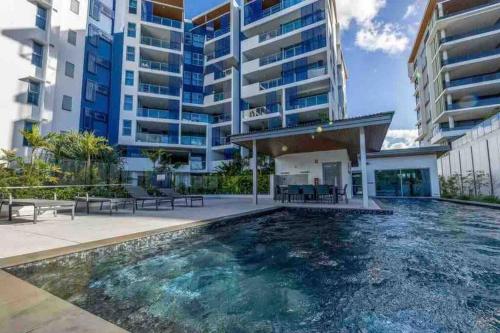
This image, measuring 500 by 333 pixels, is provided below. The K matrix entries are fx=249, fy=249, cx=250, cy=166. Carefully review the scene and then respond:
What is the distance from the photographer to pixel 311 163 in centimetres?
1641

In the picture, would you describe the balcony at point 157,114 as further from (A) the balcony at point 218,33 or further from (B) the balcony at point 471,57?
(B) the balcony at point 471,57

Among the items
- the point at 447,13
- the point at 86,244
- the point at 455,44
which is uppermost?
the point at 447,13

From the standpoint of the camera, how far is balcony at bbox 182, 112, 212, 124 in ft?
97.1

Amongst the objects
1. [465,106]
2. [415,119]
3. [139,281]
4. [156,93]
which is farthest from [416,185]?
[415,119]

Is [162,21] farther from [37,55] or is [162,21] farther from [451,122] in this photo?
[451,122]

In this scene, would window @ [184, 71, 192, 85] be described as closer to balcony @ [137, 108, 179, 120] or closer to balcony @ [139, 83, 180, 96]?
balcony @ [139, 83, 180, 96]

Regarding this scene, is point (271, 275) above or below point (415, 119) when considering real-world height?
below

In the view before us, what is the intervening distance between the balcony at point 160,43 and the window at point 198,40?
389 cm

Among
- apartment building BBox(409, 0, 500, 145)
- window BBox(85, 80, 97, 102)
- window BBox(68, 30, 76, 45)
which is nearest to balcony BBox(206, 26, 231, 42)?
window BBox(85, 80, 97, 102)

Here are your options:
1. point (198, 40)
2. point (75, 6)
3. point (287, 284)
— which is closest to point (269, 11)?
point (198, 40)

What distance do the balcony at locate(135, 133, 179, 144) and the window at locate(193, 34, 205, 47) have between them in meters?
14.0

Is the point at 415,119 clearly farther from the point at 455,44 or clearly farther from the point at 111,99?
the point at 111,99

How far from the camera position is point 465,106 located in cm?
2681

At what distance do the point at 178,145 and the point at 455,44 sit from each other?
107 feet
